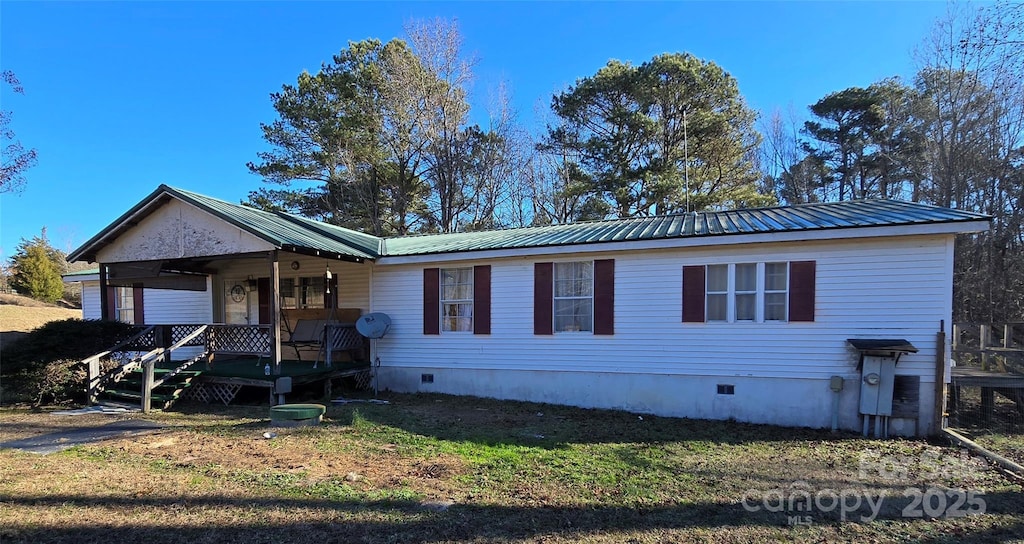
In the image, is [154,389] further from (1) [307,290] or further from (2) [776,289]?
(2) [776,289]

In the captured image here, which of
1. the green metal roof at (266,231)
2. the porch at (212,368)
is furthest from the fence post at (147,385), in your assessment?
the green metal roof at (266,231)

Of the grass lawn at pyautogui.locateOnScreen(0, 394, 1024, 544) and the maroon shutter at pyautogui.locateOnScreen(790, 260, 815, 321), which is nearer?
the grass lawn at pyautogui.locateOnScreen(0, 394, 1024, 544)

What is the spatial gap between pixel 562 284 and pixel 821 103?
21147 mm

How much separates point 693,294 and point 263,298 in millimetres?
10492

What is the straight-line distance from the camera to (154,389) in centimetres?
925

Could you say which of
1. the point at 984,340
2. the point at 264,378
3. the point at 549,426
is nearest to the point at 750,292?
the point at 549,426

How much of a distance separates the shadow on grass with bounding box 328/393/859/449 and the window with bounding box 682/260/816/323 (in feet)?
5.67

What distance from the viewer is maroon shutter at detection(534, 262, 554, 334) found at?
910 cm

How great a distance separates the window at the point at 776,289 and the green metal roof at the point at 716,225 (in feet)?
2.20

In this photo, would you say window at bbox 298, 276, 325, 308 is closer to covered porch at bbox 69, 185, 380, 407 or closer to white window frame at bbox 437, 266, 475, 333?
covered porch at bbox 69, 185, 380, 407

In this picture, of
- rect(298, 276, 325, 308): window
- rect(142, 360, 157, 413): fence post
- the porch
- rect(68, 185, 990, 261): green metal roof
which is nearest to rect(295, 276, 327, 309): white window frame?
rect(298, 276, 325, 308): window

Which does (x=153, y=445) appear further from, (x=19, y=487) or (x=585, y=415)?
(x=585, y=415)

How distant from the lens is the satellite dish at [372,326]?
9914 millimetres

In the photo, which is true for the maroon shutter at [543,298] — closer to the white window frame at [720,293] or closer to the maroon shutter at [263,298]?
the white window frame at [720,293]
